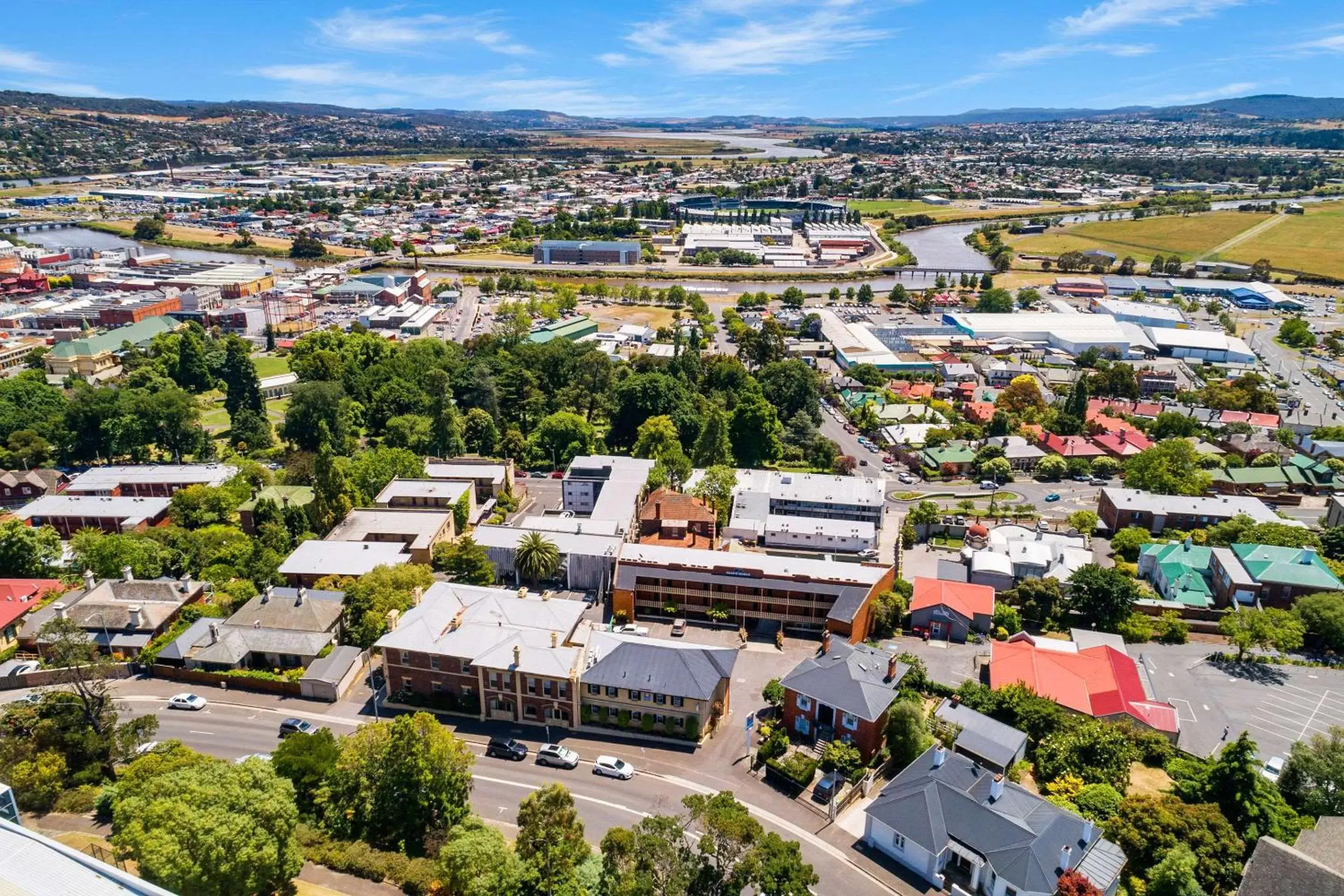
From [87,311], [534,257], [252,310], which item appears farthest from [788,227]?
[87,311]

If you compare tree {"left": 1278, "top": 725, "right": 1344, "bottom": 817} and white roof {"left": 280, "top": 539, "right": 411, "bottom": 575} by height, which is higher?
white roof {"left": 280, "top": 539, "right": 411, "bottom": 575}

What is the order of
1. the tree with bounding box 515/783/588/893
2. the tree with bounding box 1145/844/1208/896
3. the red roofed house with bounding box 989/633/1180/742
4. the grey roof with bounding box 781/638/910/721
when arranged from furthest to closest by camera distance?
the red roofed house with bounding box 989/633/1180/742
the grey roof with bounding box 781/638/910/721
the tree with bounding box 1145/844/1208/896
the tree with bounding box 515/783/588/893


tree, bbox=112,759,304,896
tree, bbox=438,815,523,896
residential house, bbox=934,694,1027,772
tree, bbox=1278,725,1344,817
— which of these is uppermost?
tree, bbox=112,759,304,896

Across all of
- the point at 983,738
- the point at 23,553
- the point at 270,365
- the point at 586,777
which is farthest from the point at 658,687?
the point at 270,365

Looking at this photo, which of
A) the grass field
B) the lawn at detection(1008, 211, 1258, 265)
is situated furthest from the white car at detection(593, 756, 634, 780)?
the grass field

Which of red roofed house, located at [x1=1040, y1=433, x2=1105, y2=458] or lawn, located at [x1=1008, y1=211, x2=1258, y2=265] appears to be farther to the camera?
lawn, located at [x1=1008, y1=211, x2=1258, y2=265]

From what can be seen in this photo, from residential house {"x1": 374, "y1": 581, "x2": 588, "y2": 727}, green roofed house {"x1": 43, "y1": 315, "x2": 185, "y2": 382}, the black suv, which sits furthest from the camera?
green roofed house {"x1": 43, "y1": 315, "x2": 185, "y2": 382}

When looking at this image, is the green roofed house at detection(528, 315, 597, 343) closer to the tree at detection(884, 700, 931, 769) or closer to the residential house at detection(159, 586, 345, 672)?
the residential house at detection(159, 586, 345, 672)
